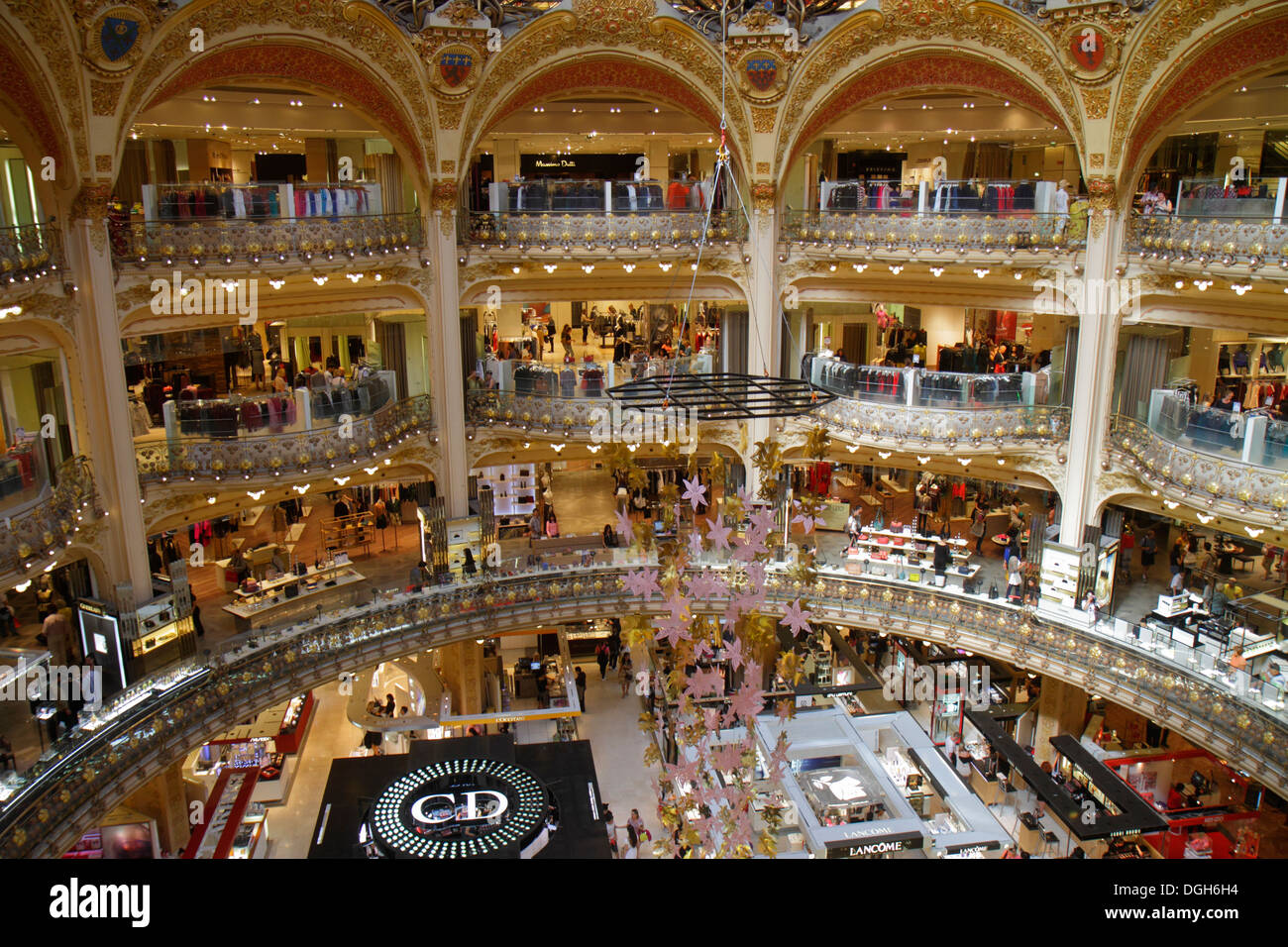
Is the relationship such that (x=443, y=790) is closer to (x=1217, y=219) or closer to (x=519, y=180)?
(x=519, y=180)

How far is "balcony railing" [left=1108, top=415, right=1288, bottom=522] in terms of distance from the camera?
18.9m

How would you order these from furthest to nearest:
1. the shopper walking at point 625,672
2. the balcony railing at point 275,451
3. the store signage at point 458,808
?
the shopper walking at point 625,672, the balcony railing at point 275,451, the store signage at point 458,808

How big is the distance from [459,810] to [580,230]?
1346 centimetres

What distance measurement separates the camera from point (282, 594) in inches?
905

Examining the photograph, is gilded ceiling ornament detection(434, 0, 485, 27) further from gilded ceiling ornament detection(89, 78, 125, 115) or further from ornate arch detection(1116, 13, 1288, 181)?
ornate arch detection(1116, 13, 1288, 181)

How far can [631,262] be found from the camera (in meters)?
25.3

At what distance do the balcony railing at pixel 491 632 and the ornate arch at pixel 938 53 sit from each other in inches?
409

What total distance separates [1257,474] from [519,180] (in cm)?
1673

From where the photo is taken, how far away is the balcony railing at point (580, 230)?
80.5 feet

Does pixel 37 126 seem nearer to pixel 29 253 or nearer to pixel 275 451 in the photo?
pixel 29 253

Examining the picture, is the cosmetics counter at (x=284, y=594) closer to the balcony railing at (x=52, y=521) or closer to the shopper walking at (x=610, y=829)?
the balcony railing at (x=52, y=521)

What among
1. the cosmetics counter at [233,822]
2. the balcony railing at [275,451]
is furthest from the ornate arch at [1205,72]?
the cosmetics counter at [233,822]

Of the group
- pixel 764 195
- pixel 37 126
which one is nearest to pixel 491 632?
pixel 764 195

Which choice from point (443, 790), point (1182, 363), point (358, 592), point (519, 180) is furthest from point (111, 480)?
point (1182, 363)
